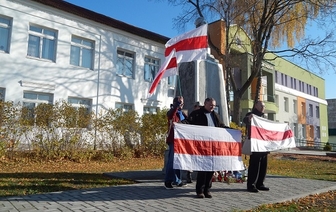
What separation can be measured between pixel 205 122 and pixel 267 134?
6.16 ft

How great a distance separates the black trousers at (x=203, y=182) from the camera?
577 centimetres

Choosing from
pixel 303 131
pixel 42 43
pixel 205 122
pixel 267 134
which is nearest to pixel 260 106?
pixel 267 134

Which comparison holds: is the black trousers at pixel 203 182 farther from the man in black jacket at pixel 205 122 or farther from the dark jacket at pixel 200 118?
the dark jacket at pixel 200 118

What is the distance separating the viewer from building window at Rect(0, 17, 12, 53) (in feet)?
51.1

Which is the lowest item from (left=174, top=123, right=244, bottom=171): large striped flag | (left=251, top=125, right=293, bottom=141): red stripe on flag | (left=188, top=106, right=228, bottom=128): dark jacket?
(left=174, top=123, right=244, bottom=171): large striped flag

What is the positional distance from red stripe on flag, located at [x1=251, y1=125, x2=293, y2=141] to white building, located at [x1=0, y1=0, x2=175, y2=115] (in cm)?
1211

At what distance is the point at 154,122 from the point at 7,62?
8.20m

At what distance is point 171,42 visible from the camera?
8.11 metres

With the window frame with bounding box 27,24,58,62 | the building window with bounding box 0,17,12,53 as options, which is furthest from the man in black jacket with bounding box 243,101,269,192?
the building window with bounding box 0,17,12,53

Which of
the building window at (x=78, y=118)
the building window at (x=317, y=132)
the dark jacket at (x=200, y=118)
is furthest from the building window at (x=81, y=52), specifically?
the building window at (x=317, y=132)

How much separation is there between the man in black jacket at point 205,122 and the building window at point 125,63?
15.6 metres

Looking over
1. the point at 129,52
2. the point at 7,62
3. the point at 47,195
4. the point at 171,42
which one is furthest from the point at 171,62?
the point at 129,52

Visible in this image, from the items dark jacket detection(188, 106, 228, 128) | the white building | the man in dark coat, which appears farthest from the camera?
the white building

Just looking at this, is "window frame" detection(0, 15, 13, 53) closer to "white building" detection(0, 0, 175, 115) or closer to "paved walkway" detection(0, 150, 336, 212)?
"white building" detection(0, 0, 175, 115)
